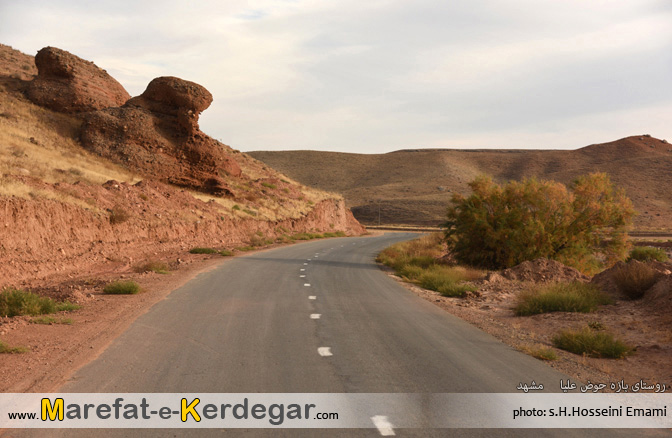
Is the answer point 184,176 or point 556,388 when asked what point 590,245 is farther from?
point 184,176

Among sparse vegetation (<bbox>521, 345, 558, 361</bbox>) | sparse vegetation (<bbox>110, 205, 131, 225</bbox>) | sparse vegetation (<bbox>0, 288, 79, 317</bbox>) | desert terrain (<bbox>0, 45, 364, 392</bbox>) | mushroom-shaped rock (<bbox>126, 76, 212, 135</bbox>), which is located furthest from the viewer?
mushroom-shaped rock (<bbox>126, 76, 212, 135</bbox>)

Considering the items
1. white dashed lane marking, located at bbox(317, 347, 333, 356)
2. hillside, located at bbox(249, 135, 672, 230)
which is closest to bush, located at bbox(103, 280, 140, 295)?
white dashed lane marking, located at bbox(317, 347, 333, 356)

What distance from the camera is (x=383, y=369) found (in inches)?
283

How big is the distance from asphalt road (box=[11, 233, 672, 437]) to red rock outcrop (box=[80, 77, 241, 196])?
31.1 metres

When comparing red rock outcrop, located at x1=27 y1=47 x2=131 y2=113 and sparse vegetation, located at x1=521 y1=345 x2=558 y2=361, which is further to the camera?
red rock outcrop, located at x1=27 y1=47 x2=131 y2=113

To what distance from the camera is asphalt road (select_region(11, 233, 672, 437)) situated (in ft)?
20.5

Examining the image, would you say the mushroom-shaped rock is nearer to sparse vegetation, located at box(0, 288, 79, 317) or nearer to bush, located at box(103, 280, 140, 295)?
bush, located at box(103, 280, 140, 295)

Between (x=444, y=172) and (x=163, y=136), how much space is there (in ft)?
358

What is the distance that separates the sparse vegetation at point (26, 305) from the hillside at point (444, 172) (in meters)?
89.4

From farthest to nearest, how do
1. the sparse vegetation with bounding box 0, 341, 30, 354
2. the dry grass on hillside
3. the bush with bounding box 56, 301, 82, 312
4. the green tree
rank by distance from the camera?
1. the dry grass on hillside
2. the green tree
3. the bush with bounding box 56, 301, 82, 312
4. the sparse vegetation with bounding box 0, 341, 30, 354

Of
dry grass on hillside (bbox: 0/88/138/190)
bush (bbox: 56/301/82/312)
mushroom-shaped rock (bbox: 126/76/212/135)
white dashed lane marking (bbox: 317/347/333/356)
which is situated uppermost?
mushroom-shaped rock (bbox: 126/76/212/135)

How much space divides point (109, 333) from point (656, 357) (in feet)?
30.5

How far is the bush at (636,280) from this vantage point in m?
14.1

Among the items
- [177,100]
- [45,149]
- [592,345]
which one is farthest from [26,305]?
[177,100]
